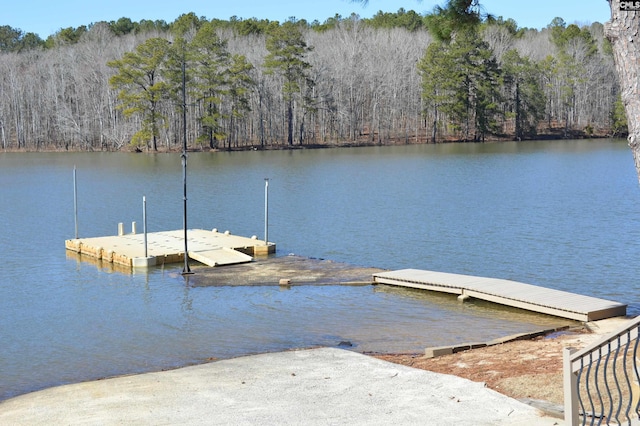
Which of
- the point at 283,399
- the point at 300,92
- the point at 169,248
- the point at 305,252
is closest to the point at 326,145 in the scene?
the point at 300,92

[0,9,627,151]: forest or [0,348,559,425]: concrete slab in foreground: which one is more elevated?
[0,9,627,151]: forest

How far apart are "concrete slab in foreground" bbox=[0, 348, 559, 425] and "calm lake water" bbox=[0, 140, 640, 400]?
7.04 ft

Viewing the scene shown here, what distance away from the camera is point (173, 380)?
10641 millimetres

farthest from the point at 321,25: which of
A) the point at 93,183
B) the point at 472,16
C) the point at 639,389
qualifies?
the point at 639,389

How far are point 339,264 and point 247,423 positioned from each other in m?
12.4

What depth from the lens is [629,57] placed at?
7039mm

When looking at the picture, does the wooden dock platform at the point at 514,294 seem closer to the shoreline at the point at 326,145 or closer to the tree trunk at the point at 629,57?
the tree trunk at the point at 629,57

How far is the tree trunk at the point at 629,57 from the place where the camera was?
699 cm

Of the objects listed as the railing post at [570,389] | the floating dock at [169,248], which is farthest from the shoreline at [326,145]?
the railing post at [570,389]

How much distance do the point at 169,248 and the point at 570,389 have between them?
17.1 meters

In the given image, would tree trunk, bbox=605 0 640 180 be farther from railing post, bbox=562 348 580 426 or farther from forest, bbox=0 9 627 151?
forest, bbox=0 9 627 151

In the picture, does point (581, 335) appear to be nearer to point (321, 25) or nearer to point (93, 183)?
point (93, 183)

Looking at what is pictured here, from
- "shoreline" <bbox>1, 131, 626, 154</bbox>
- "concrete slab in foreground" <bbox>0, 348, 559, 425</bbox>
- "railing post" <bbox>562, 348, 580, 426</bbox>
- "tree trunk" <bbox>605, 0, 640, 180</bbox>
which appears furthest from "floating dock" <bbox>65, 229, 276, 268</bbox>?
"shoreline" <bbox>1, 131, 626, 154</bbox>

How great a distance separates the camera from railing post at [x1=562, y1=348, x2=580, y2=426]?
606 cm
